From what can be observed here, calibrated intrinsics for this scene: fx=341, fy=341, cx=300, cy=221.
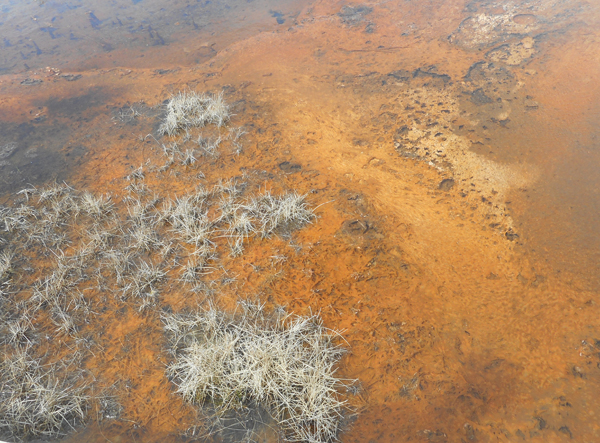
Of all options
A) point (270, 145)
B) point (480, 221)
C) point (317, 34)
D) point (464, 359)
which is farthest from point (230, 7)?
point (464, 359)

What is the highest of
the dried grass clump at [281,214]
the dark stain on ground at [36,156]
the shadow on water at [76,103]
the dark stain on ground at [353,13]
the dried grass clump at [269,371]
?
the dark stain on ground at [353,13]

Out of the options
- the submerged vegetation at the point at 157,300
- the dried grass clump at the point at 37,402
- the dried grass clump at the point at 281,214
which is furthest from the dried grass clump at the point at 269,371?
the dried grass clump at the point at 281,214

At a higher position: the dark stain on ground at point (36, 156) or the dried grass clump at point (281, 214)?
the dark stain on ground at point (36, 156)

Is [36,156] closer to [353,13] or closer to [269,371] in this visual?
[269,371]

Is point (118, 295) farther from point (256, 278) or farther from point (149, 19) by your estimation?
point (149, 19)

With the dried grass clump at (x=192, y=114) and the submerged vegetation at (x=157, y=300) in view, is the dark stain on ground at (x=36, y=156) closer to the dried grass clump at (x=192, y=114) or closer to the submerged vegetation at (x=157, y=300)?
the submerged vegetation at (x=157, y=300)

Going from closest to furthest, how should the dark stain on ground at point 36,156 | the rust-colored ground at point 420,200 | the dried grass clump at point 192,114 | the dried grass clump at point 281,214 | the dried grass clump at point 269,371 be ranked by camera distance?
the dried grass clump at point 269,371 → the rust-colored ground at point 420,200 → the dried grass clump at point 281,214 → the dark stain on ground at point 36,156 → the dried grass clump at point 192,114

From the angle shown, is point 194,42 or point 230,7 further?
point 230,7

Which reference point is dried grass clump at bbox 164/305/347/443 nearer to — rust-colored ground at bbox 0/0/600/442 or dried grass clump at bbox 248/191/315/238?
rust-colored ground at bbox 0/0/600/442
